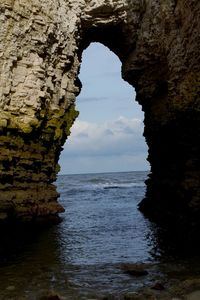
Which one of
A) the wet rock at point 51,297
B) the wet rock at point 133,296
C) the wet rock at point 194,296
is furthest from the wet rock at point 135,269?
the wet rock at point 51,297

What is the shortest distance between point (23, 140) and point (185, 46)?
22.0 feet

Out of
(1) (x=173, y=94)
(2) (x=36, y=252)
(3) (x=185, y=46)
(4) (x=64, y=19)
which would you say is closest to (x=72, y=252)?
(2) (x=36, y=252)

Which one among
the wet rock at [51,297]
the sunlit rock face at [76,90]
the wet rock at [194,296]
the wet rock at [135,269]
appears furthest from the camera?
the sunlit rock face at [76,90]

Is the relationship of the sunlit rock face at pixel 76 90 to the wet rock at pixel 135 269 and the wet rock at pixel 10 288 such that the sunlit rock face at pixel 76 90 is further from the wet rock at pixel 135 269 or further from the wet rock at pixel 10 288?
the wet rock at pixel 10 288

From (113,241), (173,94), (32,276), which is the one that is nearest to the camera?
(32,276)

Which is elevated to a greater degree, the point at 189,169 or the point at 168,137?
the point at 168,137

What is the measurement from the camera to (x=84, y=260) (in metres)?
9.50

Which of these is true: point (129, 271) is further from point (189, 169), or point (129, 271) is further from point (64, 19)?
point (64, 19)

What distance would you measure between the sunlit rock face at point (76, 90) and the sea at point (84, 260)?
1479 millimetres

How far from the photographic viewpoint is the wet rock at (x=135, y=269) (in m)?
7.96

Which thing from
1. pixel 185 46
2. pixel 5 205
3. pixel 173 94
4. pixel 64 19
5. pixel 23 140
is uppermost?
pixel 64 19

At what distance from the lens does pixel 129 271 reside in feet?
26.6

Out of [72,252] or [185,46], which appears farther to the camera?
[185,46]

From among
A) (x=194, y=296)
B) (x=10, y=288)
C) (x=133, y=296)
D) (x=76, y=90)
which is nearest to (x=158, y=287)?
(x=133, y=296)
